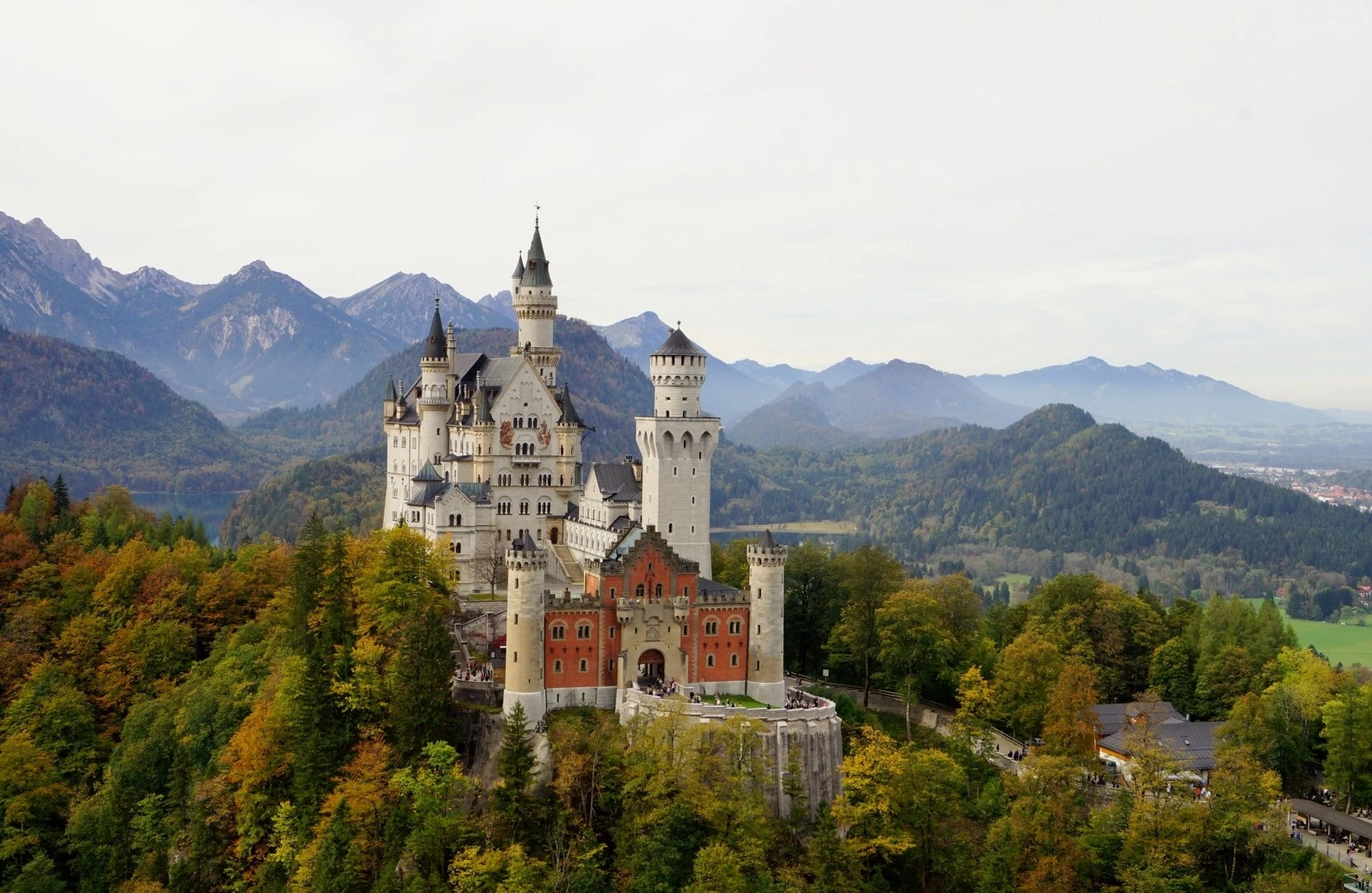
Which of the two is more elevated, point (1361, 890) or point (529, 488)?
point (529, 488)

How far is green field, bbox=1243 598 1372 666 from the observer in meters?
122

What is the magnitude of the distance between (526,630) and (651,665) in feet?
21.1

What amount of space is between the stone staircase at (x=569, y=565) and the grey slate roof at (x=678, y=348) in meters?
16.8

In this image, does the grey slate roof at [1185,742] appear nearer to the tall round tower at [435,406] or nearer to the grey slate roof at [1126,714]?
the grey slate roof at [1126,714]

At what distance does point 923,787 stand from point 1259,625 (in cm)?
3053

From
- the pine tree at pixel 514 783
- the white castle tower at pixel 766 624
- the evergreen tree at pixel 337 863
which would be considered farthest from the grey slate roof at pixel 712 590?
the evergreen tree at pixel 337 863

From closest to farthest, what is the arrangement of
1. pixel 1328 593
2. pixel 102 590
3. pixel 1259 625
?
pixel 1259 625, pixel 102 590, pixel 1328 593

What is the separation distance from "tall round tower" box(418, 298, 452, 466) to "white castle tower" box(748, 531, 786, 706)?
3361 cm

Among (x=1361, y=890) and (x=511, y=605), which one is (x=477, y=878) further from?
(x=1361, y=890)

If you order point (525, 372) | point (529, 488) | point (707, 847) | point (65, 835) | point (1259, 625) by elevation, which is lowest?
point (65, 835)

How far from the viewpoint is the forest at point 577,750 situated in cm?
5447

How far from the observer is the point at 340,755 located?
6122 cm

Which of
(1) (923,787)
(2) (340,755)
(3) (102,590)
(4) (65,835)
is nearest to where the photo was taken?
(1) (923,787)

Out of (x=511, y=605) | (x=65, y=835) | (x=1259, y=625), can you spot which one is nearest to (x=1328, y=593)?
(x=1259, y=625)
